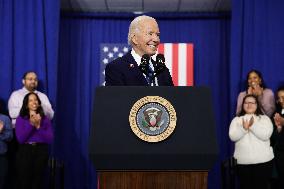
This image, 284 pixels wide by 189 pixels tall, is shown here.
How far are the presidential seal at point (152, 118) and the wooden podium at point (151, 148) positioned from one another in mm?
15

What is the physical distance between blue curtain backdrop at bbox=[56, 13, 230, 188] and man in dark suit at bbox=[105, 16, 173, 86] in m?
5.65

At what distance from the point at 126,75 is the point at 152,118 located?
15.0 inches

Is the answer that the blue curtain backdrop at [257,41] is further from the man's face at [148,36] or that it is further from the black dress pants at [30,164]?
the man's face at [148,36]

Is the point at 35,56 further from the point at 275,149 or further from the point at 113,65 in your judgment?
the point at 113,65

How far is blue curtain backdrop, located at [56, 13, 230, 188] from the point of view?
25.2 ft

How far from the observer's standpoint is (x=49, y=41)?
6656 mm

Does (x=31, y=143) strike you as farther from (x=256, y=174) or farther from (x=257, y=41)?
(x=257, y=41)

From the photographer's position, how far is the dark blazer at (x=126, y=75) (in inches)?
79.0

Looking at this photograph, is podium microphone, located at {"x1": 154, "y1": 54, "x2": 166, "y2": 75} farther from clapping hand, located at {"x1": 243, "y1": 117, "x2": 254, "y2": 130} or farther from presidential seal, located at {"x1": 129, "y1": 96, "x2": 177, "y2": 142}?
clapping hand, located at {"x1": 243, "y1": 117, "x2": 254, "y2": 130}

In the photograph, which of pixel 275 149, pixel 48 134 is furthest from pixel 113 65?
pixel 275 149

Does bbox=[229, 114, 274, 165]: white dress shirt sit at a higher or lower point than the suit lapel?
lower

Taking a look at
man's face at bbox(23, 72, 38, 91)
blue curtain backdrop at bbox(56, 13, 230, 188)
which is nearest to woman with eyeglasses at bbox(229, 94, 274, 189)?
man's face at bbox(23, 72, 38, 91)

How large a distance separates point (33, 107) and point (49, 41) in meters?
1.69

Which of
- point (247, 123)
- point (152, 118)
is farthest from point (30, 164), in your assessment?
point (152, 118)
